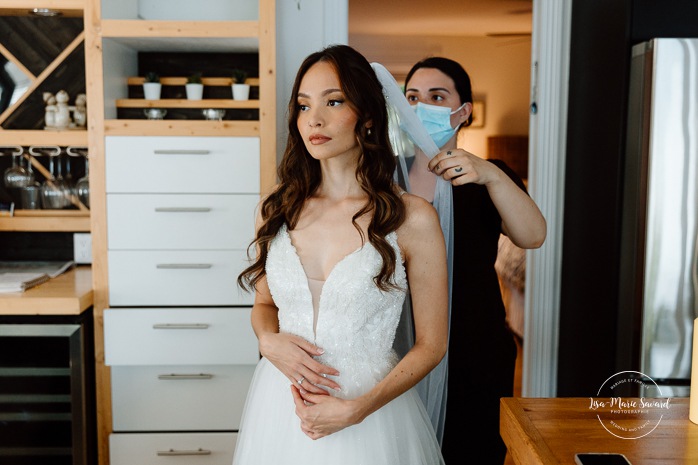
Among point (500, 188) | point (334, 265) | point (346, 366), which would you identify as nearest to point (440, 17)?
point (500, 188)

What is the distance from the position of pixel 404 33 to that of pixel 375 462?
6.04 meters

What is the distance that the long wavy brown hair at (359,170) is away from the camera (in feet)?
5.62

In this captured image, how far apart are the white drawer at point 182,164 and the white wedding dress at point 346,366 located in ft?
2.89

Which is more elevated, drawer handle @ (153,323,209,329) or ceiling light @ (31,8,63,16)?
ceiling light @ (31,8,63,16)

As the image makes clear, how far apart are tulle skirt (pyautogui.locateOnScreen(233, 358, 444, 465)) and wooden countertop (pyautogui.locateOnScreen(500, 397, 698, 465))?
0.35 metres

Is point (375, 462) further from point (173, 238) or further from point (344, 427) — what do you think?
point (173, 238)

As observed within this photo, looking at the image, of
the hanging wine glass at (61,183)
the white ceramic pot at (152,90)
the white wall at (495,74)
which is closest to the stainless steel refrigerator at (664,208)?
the white ceramic pot at (152,90)

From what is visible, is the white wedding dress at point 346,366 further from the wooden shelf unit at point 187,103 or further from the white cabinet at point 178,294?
the wooden shelf unit at point 187,103

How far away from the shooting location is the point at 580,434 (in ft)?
4.25

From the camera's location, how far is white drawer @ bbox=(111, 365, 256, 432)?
273cm

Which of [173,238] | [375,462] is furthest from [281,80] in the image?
[375,462]

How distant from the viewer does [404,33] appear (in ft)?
23.5

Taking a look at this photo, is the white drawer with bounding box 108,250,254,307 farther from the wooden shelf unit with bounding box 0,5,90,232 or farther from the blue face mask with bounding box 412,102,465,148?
the blue face mask with bounding box 412,102,465,148

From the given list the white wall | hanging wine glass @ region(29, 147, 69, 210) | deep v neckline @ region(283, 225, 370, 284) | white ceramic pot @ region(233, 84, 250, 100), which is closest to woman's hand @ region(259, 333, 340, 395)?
deep v neckline @ region(283, 225, 370, 284)
